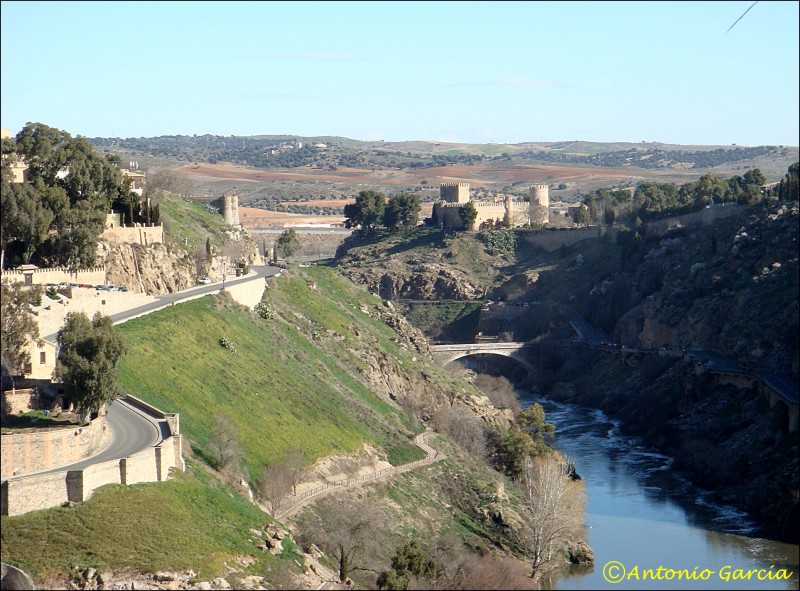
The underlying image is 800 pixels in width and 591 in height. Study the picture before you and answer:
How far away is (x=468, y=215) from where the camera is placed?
401ft

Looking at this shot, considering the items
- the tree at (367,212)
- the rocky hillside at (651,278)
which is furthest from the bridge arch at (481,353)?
the tree at (367,212)

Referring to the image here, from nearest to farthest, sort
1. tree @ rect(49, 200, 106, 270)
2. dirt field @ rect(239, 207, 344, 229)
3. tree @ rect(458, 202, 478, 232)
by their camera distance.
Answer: tree @ rect(49, 200, 106, 270)
tree @ rect(458, 202, 478, 232)
dirt field @ rect(239, 207, 344, 229)

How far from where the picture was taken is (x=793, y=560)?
54.1 m

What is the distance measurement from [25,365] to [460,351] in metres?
60.1

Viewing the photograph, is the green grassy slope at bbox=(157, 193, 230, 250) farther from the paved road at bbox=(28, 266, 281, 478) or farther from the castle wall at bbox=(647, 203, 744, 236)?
the castle wall at bbox=(647, 203, 744, 236)

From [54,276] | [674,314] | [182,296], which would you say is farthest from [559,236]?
[54,276]

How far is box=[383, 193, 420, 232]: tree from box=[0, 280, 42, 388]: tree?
83.2 metres

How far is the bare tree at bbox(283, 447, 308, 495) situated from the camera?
1887 inches

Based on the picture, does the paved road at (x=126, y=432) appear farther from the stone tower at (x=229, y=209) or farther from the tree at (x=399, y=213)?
the tree at (x=399, y=213)

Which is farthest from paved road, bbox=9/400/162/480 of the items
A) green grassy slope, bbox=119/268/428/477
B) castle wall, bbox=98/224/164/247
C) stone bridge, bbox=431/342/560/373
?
stone bridge, bbox=431/342/560/373

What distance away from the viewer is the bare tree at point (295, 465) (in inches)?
1887

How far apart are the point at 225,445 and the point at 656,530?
19932 mm

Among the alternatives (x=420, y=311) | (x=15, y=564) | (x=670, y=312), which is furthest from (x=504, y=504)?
(x=420, y=311)

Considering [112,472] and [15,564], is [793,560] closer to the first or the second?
[112,472]
